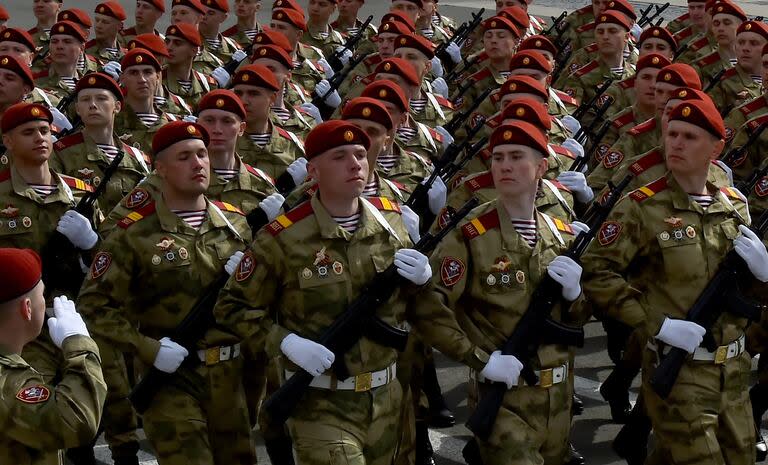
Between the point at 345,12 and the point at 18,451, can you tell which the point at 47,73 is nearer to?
the point at 345,12

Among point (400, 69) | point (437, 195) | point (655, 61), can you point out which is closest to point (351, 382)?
point (437, 195)

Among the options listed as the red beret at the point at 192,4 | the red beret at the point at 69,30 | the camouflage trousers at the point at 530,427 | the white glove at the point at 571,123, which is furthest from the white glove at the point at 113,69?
the camouflage trousers at the point at 530,427

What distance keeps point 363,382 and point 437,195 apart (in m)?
3.37

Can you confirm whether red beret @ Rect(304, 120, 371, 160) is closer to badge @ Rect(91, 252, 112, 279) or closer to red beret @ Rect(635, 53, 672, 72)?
badge @ Rect(91, 252, 112, 279)

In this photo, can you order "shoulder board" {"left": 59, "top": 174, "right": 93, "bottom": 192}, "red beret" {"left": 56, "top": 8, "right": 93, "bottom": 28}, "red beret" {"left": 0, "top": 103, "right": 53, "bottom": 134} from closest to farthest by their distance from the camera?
"red beret" {"left": 0, "top": 103, "right": 53, "bottom": 134} → "shoulder board" {"left": 59, "top": 174, "right": 93, "bottom": 192} → "red beret" {"left": 56, "top": 8, "right": 93, "bottom": 28}

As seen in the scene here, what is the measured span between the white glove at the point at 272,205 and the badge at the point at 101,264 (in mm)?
1346

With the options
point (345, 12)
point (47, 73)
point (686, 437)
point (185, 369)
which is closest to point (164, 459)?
point (185, 369)

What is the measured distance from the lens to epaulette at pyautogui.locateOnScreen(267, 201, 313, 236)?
24.4 feet

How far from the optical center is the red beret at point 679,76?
11.0m

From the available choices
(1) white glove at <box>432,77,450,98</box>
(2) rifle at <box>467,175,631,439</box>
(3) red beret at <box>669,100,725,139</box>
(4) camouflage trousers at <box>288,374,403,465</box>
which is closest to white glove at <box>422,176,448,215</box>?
(3) red beret at <box>669,100,725,139</box>

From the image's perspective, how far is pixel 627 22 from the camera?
49.3ft

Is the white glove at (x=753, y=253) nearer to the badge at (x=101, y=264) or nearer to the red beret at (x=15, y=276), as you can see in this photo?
Result: the badge at (x=101, y=264)

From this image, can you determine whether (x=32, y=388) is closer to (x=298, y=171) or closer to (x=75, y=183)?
(x=75, y=183)

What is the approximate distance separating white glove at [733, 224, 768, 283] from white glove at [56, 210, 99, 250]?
3712mm
